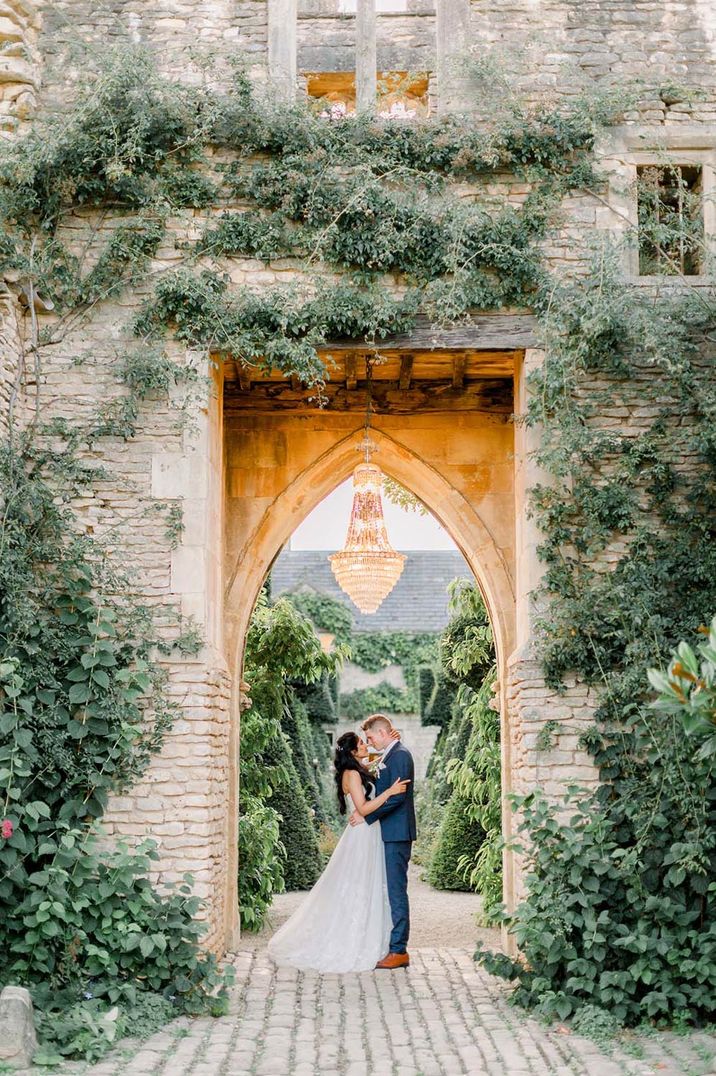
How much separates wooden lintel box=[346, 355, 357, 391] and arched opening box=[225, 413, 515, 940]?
0.76m

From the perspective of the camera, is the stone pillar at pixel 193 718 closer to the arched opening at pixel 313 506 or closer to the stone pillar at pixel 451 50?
the arched opening at pixel 313 506

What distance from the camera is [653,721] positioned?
→ 6.64 meters

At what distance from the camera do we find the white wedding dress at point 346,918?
300 inches

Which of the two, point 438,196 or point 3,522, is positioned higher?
point 438,196

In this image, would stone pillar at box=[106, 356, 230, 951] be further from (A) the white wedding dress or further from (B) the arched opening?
(B) the arched opening

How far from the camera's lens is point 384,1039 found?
583cm

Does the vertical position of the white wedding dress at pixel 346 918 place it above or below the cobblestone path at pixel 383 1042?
above

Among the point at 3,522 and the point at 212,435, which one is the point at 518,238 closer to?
the point at 212,435

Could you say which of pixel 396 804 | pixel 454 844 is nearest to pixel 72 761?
pixel 396 804

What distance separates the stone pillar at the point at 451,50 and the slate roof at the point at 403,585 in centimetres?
1509

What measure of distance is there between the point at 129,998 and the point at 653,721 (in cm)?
310

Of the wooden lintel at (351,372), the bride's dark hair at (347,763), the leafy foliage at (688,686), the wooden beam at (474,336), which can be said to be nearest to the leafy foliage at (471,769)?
the bride's dark hair at (347,763)

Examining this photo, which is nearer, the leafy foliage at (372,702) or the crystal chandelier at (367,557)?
the crystal chandelier at (367,557)

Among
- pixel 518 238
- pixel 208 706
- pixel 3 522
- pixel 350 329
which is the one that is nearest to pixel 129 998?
pixel 208 706
